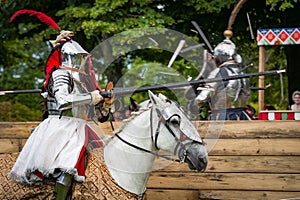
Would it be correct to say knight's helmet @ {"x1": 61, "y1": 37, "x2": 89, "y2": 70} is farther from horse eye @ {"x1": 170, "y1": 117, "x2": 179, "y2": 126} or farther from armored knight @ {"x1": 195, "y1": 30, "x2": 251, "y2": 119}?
armored knight @ {"x1": 195, "y1": 30, "x2": 251, "y2": 119}

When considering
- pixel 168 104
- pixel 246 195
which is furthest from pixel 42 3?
pixel 168 104

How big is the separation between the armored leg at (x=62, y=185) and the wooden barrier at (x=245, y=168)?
1807mm

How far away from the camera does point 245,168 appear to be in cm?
655

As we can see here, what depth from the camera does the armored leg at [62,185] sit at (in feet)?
16.1

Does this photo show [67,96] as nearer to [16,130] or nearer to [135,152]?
[135,152]

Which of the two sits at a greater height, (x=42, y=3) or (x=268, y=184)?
(x=42, y=3)

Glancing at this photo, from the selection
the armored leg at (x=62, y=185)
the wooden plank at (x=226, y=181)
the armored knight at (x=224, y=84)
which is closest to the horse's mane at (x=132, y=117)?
the armored leg at (x=62, y=185)

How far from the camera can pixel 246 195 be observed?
656 cm

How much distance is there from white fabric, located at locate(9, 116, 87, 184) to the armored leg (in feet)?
0.20

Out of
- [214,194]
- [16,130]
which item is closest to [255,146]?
[214,194]

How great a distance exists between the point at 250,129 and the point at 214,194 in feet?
2.72

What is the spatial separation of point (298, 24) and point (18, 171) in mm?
7196

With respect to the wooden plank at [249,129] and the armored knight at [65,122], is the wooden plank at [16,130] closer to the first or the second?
the wooden plank at [249,129]

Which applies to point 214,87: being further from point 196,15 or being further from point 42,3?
point 42,3
